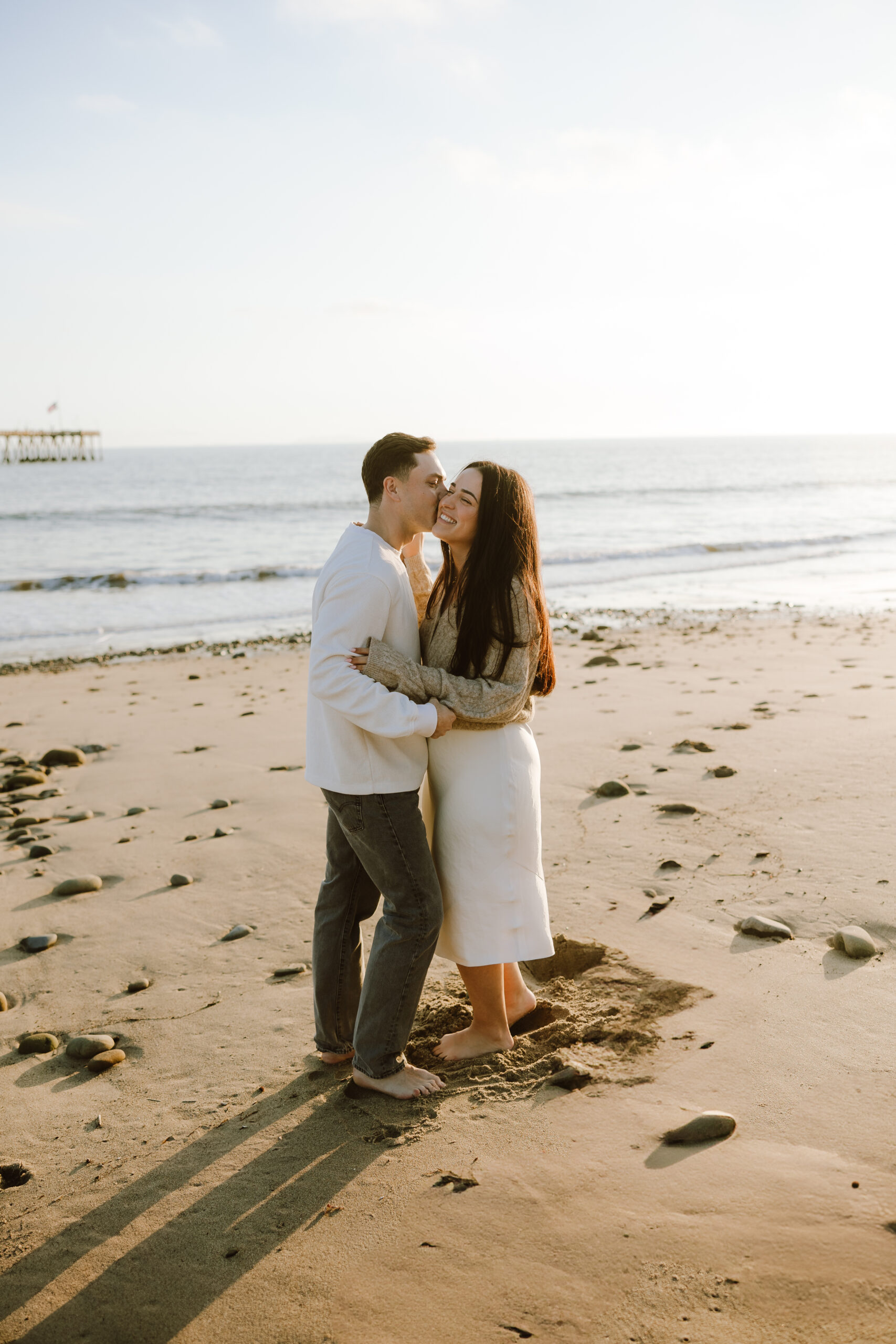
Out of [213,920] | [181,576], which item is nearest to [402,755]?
[213,920]

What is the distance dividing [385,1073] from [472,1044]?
0.41m

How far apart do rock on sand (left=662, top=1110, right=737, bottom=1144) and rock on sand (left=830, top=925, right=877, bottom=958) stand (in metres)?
1.31

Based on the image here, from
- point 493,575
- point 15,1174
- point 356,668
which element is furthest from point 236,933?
point 493,575

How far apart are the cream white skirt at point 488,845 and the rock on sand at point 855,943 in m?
1.29

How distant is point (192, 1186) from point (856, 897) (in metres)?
3.07

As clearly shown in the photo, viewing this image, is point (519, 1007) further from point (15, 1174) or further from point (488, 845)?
point (15, 1174)

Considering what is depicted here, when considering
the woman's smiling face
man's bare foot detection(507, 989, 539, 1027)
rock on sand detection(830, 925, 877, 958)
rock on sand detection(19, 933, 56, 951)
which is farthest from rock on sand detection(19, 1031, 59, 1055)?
rock on sand detection(830, 925, 877, 958)

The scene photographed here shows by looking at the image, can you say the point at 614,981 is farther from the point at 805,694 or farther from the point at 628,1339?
the point at 805,694

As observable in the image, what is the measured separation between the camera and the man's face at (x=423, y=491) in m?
3.43

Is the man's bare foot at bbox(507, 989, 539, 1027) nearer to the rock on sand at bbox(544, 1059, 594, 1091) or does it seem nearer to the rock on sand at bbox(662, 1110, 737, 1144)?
the rock on sand at bbox(544, 1059, 594, 1091)

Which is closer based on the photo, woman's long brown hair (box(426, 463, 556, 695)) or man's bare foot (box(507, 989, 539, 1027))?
woman's long brown hair (box(426, 463, 556, 695))

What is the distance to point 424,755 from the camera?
11.6 feet

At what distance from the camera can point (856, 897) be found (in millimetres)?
4539

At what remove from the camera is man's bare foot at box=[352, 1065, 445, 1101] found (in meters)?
3.38
